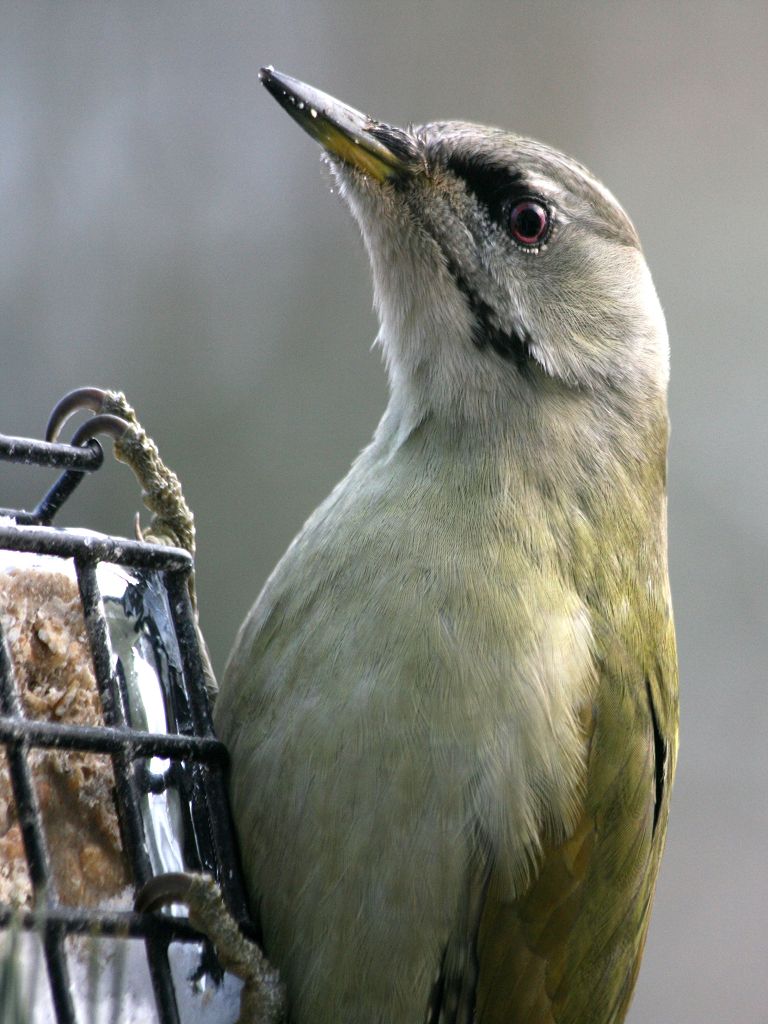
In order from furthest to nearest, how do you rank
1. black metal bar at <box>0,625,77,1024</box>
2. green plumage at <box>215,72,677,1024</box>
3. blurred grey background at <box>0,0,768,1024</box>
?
blurred grey background at <box>0,0,768,1024</box> → green plumage at <box>215,72,677,1024</box> → black metal bar at <box>0,625,77,1024</box>

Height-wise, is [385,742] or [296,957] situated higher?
[385,742]

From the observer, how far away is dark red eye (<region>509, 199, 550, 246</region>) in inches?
112

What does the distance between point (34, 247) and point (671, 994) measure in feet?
16.4

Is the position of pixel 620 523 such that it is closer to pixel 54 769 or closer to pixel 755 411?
pixel 54 769

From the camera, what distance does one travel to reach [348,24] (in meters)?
8.05

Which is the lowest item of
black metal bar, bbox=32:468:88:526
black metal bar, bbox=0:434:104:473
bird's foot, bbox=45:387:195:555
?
A: black metal bar, bbox=0:434:104:473

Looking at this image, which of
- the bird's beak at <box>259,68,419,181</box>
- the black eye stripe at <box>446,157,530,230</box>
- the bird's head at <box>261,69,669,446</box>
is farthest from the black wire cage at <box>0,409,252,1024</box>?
the black eye stripe at <box>446,157,530,230</box>

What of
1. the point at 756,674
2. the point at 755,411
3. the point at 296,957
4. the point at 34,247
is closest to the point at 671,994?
the point at 756,674

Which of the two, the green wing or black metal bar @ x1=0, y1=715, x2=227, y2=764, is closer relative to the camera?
black metal bar @ x1=0, y1=715, x2=227, y2=764

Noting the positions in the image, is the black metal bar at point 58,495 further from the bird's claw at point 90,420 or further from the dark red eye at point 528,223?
the dark red eye at point 528,223

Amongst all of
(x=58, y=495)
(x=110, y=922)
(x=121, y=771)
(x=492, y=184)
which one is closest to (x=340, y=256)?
(x=492, y=184)

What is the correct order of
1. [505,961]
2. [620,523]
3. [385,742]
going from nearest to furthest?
1. [385,742]
2. [505,961]
3. [620,523]

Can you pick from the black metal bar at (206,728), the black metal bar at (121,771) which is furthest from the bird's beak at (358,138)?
the black metal bar at (121,771)

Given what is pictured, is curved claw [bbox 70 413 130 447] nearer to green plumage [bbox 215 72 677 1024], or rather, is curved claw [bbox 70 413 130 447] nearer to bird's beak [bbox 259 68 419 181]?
green plumage [bbox 215 72 677 1024]
